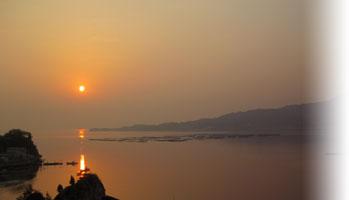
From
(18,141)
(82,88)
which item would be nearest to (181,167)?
(82,88)

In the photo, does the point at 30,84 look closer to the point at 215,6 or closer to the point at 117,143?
the point at 117,143

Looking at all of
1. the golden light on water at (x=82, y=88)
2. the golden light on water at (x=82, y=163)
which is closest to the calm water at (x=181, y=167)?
the golden light on water at (x=82, y=163)

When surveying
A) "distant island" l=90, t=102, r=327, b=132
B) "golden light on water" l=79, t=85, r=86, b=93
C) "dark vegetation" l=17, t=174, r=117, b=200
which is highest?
"golden light on water" l=79, t=85, r=86, b=93

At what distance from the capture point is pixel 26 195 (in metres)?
2.56

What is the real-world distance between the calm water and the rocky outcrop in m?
0.05

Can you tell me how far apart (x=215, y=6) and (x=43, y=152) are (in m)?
1.27

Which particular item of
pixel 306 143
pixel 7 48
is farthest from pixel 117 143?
pixel 306 143

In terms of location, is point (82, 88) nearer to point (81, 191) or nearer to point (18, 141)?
point (18, 141)

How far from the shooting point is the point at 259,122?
2.57 metres

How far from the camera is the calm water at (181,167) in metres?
2.49

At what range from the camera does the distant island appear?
247 centimetres

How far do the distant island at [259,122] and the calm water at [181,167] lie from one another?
0.06 meters

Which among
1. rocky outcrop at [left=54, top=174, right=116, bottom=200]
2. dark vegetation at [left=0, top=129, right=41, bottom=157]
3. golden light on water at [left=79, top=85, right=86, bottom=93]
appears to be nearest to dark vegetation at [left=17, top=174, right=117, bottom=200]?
rocky outcrop at [left=54, top=174, right=116, bottom=200]

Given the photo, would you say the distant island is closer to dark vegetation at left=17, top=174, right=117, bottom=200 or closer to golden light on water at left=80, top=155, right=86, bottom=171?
golden light on water at left=80, top=155, right=86, bottom=171
